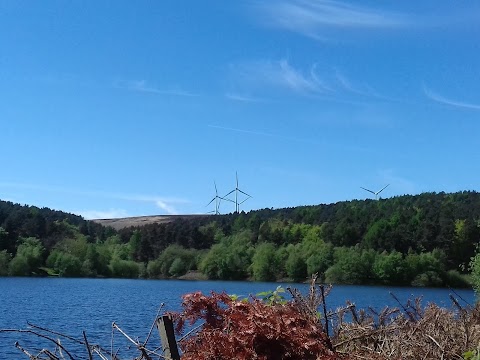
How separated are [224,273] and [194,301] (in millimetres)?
150795

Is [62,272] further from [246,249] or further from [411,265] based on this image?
[411,265]

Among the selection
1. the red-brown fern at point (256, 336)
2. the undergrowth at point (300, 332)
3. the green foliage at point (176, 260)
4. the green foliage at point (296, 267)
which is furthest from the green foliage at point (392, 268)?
the red-brown fern at point (256, 336)

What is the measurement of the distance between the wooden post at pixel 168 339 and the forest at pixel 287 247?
434 ft

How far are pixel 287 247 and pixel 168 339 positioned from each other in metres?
152

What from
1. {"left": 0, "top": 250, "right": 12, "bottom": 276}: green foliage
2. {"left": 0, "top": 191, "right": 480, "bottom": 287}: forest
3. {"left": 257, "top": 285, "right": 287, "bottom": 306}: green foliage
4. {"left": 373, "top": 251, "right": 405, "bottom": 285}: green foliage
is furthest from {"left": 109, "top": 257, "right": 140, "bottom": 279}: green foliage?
{"left": 257, "top": 285, "right": 287, "bottom": 306}: green foliage

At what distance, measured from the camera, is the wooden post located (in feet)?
17.8

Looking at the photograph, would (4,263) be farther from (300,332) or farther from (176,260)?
(300,332)

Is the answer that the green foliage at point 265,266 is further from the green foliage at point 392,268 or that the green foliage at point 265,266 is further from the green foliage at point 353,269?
the green foliage at point 392,268

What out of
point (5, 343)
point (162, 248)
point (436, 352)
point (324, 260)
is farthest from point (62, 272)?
point (436, 352)

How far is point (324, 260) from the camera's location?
471 ft

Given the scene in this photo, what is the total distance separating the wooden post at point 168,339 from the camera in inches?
214

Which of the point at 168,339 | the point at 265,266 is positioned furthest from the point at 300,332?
the point at 265,266

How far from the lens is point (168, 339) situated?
5480mm

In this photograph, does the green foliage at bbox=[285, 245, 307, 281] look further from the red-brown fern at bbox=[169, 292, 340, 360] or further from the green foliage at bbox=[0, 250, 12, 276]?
the red-brown fern at bbox=[169, 292, 340, 360]
